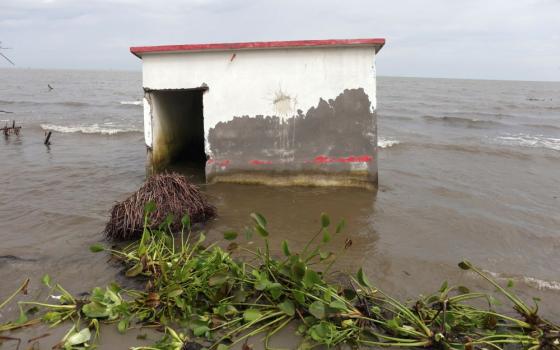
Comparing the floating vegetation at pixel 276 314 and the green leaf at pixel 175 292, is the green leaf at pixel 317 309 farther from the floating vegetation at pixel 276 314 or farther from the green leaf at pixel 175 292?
the green leaf at pixel 175 292

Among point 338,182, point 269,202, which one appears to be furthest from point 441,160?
point 269,202

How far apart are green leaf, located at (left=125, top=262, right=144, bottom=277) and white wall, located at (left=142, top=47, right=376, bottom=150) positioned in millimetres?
3436

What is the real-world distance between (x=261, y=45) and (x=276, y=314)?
438 cm

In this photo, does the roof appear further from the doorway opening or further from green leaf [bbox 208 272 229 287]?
green leaf [bbox 208 272 229 287]

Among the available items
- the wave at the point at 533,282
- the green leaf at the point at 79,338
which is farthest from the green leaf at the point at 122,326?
the wave at the point at 533,282

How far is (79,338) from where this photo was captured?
280 centimetres

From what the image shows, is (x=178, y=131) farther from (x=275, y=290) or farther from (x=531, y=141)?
(x=531, y=141)

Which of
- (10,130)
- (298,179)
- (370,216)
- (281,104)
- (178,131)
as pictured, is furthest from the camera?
(10,130)

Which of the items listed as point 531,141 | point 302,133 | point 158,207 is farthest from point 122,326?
point 531,141

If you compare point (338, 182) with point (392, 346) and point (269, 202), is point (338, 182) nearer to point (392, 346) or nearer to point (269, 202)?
point (269, 202)

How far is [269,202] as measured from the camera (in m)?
6.30

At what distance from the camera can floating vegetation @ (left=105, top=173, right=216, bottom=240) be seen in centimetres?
472

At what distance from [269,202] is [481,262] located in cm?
299

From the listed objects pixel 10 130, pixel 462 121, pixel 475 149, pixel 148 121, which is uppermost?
pixel 462 121
